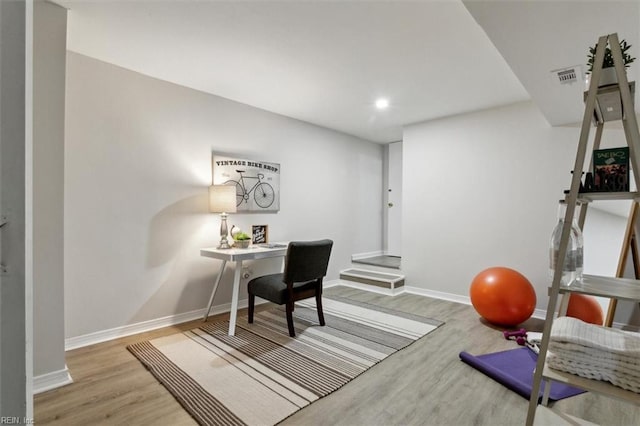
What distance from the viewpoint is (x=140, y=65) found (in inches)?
106

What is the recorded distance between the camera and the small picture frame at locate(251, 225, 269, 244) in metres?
3.72

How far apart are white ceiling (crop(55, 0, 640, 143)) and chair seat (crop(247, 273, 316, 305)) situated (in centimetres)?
194

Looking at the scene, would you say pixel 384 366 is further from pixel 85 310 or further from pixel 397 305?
pixel 85 310

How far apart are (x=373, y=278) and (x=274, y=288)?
211 cm

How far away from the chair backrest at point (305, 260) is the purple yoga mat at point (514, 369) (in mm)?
1357

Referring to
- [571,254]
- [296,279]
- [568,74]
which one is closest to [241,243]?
[296,279]

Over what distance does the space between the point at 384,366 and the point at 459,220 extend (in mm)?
2408

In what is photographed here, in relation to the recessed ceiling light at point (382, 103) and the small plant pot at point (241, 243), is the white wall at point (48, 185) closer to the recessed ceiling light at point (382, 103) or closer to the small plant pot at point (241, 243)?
the small plant pot at point (241, 243)

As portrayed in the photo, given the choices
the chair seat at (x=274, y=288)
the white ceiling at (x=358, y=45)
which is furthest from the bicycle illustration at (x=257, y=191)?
the chair seat at (x=274, y=288)

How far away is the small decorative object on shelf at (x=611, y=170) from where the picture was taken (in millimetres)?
1087

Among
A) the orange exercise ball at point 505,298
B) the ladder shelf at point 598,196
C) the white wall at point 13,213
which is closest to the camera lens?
the white wall at point 13,213

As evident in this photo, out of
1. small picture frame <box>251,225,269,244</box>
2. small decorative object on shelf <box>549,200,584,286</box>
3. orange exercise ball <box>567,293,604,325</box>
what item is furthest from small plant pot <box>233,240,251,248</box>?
orange exercise ball <box>567,293,604,325</box>

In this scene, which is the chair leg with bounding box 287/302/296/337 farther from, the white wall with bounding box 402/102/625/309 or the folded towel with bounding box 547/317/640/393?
the white wall with bounding box 402/102/625/309

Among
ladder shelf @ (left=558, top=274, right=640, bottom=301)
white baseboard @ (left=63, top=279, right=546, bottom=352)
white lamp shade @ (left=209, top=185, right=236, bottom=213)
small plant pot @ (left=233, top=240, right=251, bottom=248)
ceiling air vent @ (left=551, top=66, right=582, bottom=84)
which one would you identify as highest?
ceiling air vent @ (left=551, top=66, right=582, bottom=84)
